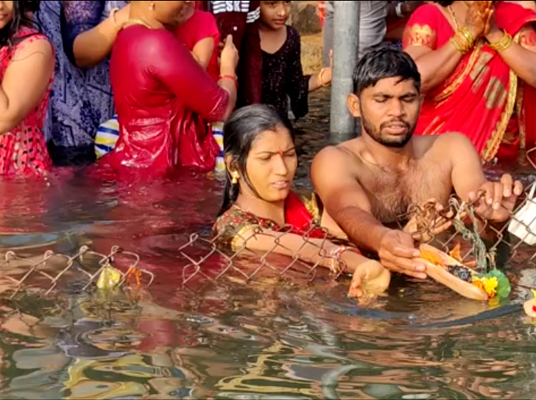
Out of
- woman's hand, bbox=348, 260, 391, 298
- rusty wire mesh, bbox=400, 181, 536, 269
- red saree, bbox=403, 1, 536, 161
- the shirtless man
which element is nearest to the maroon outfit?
red saree, bbox=403, 1, 536, 161

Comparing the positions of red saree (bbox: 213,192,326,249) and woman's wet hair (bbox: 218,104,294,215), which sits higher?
woman's wet hair (bbox: 218,104,294,215)

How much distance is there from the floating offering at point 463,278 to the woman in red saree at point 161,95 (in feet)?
8.13

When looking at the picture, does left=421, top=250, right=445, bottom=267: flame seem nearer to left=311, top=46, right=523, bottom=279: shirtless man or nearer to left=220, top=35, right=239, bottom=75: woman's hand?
left=311, top=46, right=523, bottom=279: shirtless man

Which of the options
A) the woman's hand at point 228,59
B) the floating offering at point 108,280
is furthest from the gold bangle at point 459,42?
the floating offering at point 108,280

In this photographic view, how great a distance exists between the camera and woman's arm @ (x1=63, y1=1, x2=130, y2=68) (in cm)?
707

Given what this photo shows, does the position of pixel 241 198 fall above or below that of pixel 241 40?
below

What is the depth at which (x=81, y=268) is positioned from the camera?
4.89 metres

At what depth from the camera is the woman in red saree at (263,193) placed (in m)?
5.07

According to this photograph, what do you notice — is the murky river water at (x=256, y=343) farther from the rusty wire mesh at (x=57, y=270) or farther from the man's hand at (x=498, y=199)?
the man's hand at (x=498, y=199)

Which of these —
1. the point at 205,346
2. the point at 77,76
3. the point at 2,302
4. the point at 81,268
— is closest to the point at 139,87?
the point at 77,76

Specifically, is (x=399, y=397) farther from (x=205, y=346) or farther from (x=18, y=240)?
(x=18, y=240)

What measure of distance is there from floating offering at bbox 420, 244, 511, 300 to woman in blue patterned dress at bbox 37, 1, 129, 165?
3.16m

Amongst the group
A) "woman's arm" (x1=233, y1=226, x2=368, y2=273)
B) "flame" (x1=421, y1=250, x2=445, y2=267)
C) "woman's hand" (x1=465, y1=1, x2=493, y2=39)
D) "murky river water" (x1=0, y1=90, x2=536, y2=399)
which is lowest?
"murky river water" (x1=0, y1=90, x2=536, y2=399)

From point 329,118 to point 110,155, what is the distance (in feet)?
6.46
